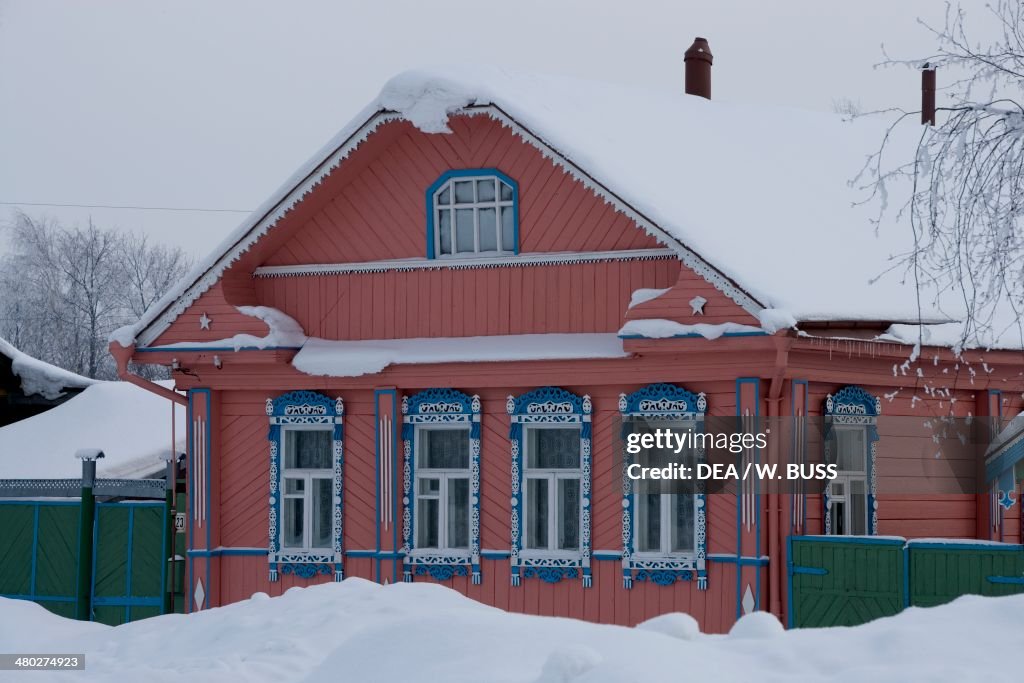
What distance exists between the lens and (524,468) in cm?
1397

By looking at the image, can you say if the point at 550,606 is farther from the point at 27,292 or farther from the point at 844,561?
the point at 27,292

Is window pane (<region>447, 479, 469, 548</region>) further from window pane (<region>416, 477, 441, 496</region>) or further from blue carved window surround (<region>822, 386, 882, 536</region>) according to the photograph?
blue carved window surround (<region>822, 386, 882, 536</region>)

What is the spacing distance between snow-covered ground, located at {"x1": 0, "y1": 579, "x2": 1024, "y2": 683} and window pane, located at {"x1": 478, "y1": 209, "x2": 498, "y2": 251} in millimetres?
4362

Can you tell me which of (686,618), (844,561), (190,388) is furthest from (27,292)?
(686,618)

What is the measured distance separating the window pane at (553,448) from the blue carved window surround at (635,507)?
1.82ft

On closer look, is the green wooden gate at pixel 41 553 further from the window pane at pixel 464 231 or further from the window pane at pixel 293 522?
the window pane at pixel 464 231

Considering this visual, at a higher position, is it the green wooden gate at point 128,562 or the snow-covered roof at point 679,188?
the snow-covered roof at point 679,188

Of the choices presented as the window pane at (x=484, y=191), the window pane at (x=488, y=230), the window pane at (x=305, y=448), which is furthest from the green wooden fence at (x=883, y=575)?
the window pane at (x=305, y=448)

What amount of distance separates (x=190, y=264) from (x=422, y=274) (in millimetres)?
38906

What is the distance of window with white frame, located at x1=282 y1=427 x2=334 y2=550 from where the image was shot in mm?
14820

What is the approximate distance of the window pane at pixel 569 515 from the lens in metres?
13.8

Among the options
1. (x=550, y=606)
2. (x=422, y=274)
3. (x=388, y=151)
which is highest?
(x=388, y=151)

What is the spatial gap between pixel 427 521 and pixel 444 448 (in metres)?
0.71

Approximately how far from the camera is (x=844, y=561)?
12492 mm
